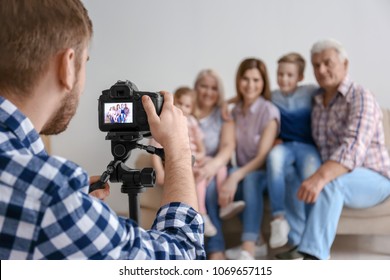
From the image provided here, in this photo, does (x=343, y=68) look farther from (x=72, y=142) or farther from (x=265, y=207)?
(x=72, y=142)

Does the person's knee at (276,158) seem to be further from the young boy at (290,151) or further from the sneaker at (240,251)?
the sneaker at (240,251)

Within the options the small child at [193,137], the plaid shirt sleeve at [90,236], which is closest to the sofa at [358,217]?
the small child at [193,137]

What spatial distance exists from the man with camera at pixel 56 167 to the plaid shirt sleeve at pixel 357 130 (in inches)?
59.1

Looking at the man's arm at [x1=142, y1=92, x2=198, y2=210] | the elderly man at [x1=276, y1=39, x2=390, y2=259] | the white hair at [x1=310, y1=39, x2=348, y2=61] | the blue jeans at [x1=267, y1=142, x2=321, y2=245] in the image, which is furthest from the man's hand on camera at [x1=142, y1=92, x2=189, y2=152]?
the white hair at [x1=310, y1=39, x2=348, y2=61]

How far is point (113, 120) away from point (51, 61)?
0.87 ft

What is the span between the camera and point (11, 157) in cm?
51

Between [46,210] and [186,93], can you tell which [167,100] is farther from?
[186,93]

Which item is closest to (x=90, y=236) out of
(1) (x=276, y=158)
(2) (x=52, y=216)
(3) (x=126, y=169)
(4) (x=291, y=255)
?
(2) (x=52, y=216)

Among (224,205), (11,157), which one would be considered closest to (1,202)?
(11,157)

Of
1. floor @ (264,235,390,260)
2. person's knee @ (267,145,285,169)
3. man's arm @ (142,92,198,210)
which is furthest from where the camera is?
person's knee @ (267,145,285,169)

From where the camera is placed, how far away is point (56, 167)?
1.68ft

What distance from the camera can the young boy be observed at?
2.18m

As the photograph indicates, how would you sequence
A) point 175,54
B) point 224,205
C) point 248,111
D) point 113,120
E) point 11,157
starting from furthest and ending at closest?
point 175,54 → point 248,111 → point 224,205 → point 113,120 → point 11,157

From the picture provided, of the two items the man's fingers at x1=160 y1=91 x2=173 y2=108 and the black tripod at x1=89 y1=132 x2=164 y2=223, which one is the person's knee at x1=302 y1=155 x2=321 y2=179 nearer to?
the black tripod at x1=89 y1=132 x2=164 y2=223
